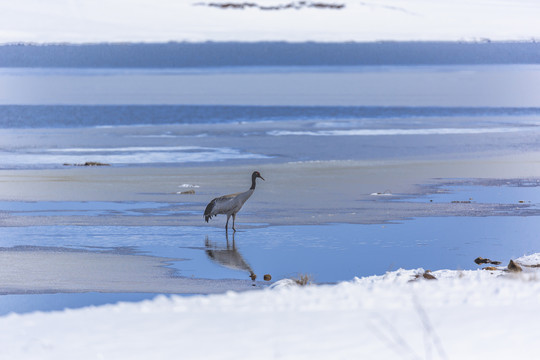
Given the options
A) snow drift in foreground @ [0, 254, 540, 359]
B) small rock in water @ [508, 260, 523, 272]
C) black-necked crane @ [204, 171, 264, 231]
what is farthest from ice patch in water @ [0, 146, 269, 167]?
snow drift in foreground @ [0, 254, 540, 359]

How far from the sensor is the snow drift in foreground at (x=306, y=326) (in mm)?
5684

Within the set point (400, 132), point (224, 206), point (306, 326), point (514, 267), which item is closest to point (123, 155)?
point (400, 132)

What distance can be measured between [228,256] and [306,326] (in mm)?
5544

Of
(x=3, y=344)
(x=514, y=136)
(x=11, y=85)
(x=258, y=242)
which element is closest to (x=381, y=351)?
(x=3, y=344)

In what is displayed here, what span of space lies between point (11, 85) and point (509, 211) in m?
55.3

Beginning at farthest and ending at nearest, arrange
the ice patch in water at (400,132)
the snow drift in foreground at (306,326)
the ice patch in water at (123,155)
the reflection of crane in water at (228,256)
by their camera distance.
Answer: the ice patch in water at (400,132)
the ice patch in water at (123,155)
the reflection of crane in water at (228,256)
the snow drift in foreground at (306,326)

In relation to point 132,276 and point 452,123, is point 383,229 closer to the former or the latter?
point 132,276

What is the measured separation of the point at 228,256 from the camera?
11.7 metres

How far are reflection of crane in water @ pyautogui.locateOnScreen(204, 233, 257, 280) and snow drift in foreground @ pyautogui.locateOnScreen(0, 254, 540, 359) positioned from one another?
344cm

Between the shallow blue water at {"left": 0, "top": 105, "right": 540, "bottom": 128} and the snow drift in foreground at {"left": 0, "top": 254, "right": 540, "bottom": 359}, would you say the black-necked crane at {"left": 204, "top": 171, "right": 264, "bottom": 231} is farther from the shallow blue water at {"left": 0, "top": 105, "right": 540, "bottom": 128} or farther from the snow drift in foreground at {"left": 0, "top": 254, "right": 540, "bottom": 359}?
the shallow blue water at {"left": 0, "top": 105, "right": 540, "bottom": 128}

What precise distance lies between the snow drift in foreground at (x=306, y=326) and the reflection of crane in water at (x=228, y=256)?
3.44 metres

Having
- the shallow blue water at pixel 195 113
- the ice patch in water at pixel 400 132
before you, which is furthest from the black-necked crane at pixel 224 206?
the shallow blue water at pixel 195 113

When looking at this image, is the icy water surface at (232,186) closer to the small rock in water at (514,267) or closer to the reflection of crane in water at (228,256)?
the reflection of crane in water at (228,256)

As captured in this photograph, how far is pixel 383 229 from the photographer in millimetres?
13531
